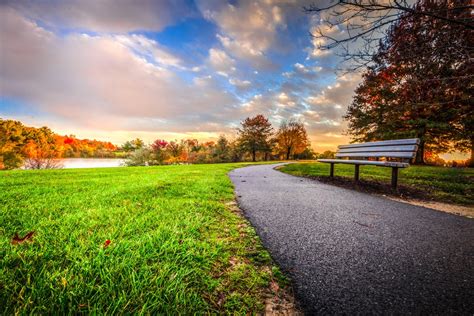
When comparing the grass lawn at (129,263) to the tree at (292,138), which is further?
the tree at (292,138)

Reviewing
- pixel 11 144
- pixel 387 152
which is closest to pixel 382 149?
pixel 387 152

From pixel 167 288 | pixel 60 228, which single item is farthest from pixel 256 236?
pixel 60 228

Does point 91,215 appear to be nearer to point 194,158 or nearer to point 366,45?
point 366,45

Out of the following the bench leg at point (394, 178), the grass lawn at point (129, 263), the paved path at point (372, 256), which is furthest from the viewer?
the bench leg at point (394, 178)

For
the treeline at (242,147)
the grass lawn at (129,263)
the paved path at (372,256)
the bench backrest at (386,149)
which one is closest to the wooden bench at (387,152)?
the bench backrest at (386,149)

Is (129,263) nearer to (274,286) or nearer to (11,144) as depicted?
(274,286)

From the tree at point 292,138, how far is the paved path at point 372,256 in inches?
1616

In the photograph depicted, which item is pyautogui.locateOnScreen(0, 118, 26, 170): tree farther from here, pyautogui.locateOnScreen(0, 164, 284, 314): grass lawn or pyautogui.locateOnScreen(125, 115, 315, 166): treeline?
pyautogui.locateOnScreen(0, 164, 284, 314): grass lawn

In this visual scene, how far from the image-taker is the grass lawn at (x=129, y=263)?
3.60ft

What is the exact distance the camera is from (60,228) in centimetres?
202

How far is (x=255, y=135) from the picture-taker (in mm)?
40875

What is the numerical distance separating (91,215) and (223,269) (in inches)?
78.2

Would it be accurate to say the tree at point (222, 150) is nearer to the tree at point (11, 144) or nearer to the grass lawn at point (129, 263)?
the tree at point (11, 144)

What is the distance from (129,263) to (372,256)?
6.95ft
